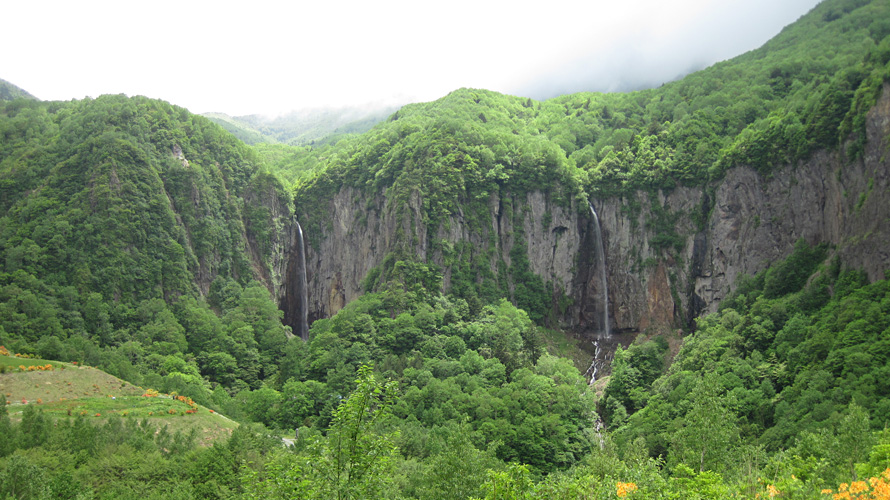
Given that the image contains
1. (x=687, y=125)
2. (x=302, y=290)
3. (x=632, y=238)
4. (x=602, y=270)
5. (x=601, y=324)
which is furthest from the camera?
(x=302, y=290)

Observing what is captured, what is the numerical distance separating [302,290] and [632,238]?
5875cm

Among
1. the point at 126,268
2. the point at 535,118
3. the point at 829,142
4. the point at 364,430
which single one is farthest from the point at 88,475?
the point at 535,118

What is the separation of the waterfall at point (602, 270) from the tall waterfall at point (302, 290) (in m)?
51.7

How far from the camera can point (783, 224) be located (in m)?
85.1

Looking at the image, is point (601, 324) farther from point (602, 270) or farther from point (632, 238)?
point (632, 238)

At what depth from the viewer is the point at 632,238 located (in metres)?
105

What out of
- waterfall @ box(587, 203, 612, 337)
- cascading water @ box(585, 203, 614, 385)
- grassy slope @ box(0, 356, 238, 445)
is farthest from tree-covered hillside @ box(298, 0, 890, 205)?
grassy slope @ box(0, 356, 238, 445)

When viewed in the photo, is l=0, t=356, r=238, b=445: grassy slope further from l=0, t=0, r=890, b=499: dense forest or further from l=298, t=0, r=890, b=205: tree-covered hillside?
l=298, t=0, r=890, b=205: tree-covered hillside

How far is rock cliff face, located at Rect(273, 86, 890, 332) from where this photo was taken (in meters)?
84.0

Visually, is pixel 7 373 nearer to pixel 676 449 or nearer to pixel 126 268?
pixel 126 268

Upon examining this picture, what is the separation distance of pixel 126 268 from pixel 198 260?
13.0 metres

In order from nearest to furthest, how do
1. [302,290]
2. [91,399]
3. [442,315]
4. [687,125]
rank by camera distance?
[91,399] → [442,315] → [687,125] → [302,290]

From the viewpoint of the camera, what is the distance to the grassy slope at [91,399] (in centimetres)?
5436

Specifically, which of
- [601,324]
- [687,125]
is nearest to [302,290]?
[601,324]
